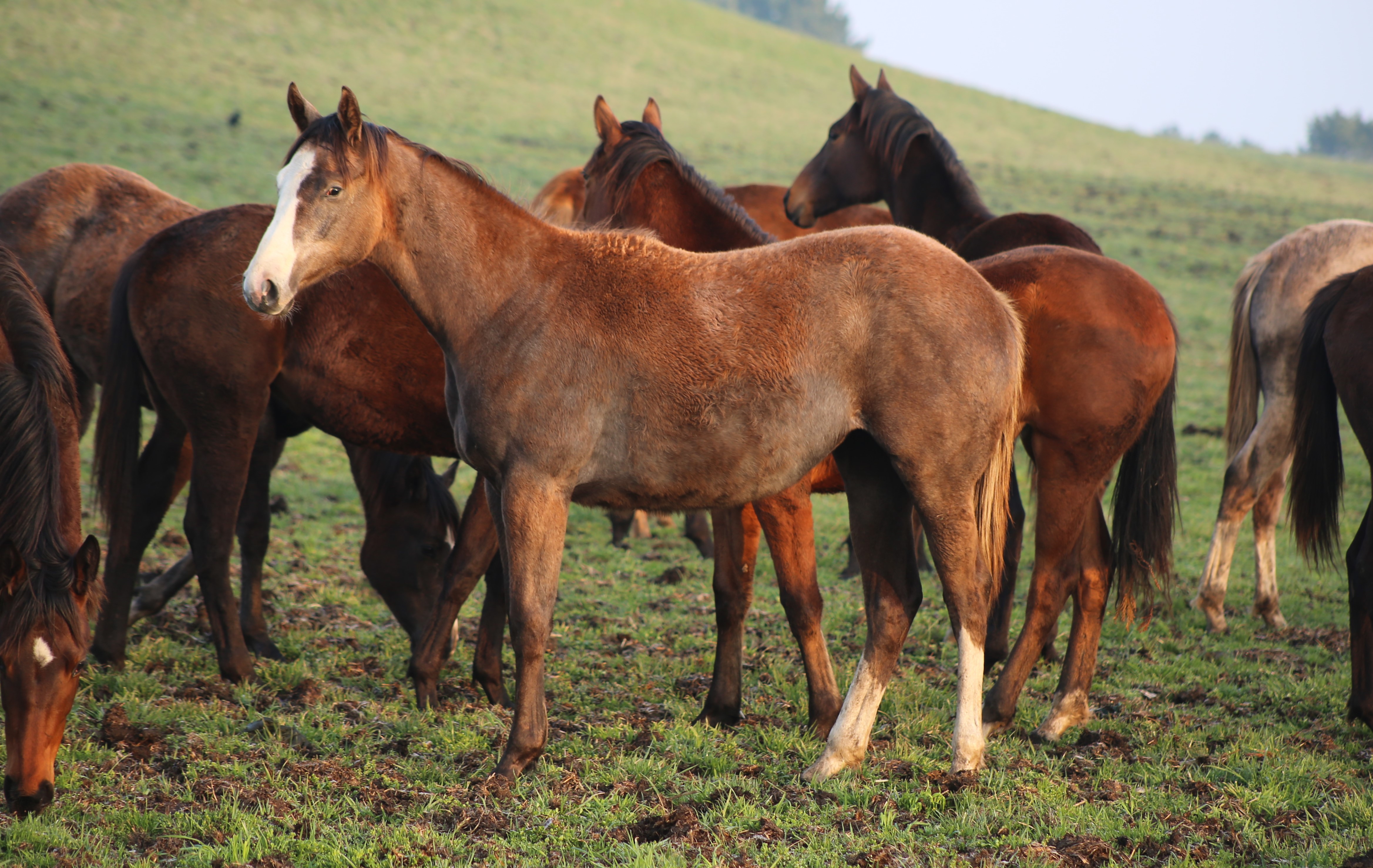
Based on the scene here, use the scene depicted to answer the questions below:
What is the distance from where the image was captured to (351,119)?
11.3ft

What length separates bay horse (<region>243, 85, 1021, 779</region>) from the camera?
365cm

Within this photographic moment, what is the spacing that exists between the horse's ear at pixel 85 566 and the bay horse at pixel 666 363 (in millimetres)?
1172

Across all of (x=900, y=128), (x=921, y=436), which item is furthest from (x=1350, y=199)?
(x=921, y=436)

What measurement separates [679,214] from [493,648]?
2.28 metres

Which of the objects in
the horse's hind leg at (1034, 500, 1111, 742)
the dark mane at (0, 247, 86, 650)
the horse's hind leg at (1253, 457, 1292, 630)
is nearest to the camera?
the dark mane at (0, 247, 86, 650)

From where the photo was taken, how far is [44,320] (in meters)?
4.12

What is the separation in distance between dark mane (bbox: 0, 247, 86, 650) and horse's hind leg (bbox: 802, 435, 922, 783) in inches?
111

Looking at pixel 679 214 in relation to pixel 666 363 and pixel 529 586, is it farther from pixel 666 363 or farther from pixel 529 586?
pixel 529 586

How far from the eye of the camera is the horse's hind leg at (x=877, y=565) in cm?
400

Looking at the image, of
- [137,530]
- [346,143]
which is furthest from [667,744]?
[137,530]

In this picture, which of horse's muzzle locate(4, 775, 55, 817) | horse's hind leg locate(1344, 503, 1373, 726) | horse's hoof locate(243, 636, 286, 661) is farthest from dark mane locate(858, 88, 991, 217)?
horse's muzzle locate(4, 775, 55, 817)

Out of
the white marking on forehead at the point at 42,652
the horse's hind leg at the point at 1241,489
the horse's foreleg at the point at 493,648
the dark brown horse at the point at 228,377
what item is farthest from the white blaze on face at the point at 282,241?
the horse's hind leg at the point at 1241,489

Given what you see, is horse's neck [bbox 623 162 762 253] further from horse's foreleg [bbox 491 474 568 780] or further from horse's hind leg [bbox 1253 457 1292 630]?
horse's hind leg [bbox 1253 457 1292 630]

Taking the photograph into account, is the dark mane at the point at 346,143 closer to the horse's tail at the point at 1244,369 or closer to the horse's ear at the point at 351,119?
the horse's ear at the point at 351,119
